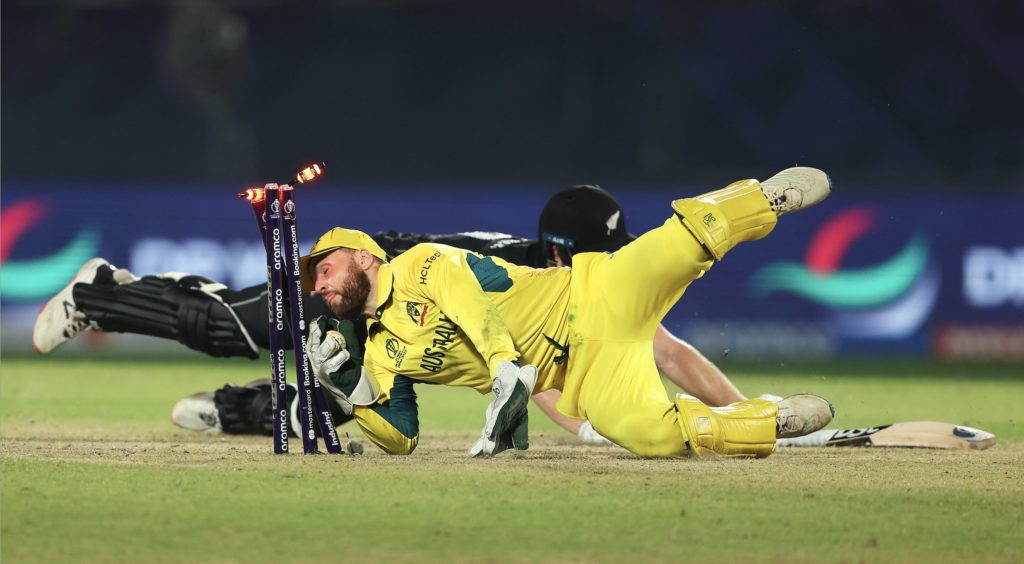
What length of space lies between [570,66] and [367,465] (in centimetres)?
1249

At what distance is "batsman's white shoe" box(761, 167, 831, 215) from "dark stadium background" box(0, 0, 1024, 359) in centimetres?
643

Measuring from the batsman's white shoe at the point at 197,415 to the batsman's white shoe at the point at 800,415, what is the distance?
295cm

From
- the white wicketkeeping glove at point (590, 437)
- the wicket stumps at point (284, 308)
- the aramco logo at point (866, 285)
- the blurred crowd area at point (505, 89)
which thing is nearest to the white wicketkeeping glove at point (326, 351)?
the wicket stumps at point (284, 308)

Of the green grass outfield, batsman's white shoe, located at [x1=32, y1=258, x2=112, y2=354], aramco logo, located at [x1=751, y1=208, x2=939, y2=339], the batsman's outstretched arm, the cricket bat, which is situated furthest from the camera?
aramco logo, located at [x1=751, y1=208, x2=939, y2=339]

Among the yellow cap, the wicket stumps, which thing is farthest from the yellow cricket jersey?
the wicket stumps

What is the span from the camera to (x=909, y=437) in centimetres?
665

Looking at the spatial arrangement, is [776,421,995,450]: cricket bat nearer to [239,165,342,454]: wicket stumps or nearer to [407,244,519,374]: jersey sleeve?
[407,244,519,374]: jersey sleeve

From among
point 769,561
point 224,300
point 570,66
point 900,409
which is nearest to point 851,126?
point 570,66

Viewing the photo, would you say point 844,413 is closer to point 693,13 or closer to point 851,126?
point 851,126

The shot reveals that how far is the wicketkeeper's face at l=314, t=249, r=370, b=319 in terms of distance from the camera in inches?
224

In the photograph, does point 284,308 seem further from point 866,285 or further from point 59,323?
point 866,285

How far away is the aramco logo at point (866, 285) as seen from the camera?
1276cm

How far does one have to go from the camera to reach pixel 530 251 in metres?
7.04

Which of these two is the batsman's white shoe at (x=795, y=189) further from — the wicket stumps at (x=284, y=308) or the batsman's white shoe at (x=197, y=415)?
the batsman's white shoe at (x=197, y=415)
